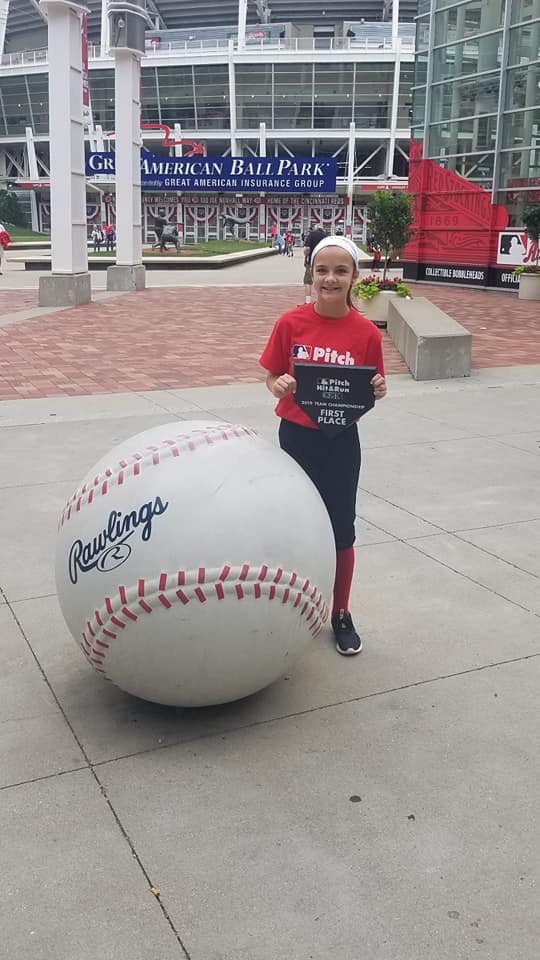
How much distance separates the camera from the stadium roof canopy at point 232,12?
8819cm

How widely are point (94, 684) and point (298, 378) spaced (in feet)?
4.96

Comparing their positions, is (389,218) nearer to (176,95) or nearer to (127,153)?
(127,153)

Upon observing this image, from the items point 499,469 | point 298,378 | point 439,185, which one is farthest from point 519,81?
point 298,378

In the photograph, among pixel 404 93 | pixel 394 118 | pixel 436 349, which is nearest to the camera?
pixel 436 349

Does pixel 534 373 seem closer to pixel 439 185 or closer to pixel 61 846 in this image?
pixel 61 846

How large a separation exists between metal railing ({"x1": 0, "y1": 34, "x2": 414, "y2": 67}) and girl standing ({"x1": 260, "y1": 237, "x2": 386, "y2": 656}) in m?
80.2

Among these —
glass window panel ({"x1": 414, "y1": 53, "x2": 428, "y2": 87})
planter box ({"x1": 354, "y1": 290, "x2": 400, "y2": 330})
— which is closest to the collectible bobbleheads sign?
planter box ({"x1": 354, "y1": 290, "x2": 400, "y2": 330})

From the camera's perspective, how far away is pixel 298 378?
362cm

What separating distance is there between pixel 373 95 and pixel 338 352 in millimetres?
82091

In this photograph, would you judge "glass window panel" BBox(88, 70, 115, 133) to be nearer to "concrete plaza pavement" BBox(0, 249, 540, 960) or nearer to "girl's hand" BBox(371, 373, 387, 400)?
"concrete plaza pavement" BBox(0, 249, 540, 960)

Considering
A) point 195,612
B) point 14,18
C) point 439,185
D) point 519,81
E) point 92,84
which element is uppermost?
point 14,18

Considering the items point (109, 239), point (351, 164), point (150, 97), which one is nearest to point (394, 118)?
point (351, 164)

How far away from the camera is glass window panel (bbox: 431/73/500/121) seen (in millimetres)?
26922

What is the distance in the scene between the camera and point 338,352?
12.2ft
